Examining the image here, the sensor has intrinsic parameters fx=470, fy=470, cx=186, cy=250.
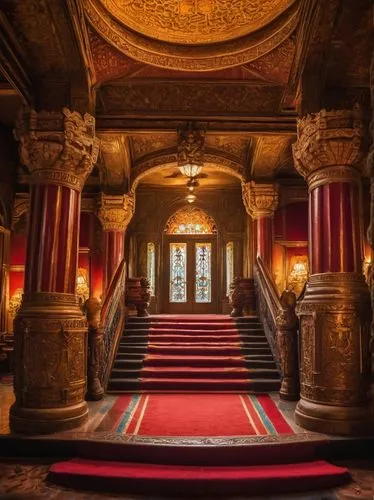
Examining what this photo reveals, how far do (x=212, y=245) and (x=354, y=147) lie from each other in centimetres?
887

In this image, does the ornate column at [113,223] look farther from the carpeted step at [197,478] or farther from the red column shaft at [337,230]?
the carpeted step at [197,478]

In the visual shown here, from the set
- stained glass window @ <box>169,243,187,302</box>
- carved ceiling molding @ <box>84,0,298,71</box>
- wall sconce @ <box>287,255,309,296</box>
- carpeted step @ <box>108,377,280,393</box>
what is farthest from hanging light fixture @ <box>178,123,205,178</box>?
stained glass window @ <box>169,243,187,302</box>

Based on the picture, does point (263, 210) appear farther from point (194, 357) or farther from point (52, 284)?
point (52, 284)

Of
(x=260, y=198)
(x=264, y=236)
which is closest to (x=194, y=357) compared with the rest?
(x=264, y=236)

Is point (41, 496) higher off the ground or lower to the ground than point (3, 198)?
lower

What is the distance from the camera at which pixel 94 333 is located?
6875 mm

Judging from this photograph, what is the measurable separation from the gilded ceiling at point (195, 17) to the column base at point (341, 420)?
190 inches

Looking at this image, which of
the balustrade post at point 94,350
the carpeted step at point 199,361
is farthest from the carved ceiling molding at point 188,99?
the carpeted step at point 199,361

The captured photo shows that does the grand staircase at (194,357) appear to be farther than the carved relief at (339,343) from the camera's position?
Yes

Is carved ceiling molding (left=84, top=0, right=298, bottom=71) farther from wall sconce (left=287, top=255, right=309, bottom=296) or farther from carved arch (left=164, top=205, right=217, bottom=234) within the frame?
carved arch (left=164, top=205, right=217, bottom=234)

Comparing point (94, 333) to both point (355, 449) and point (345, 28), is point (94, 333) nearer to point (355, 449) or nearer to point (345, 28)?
point (355, 449)

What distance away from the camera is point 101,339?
7004 mm

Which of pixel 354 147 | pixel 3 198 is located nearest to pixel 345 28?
pixel 354 147

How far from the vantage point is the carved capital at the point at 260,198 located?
10.7m
